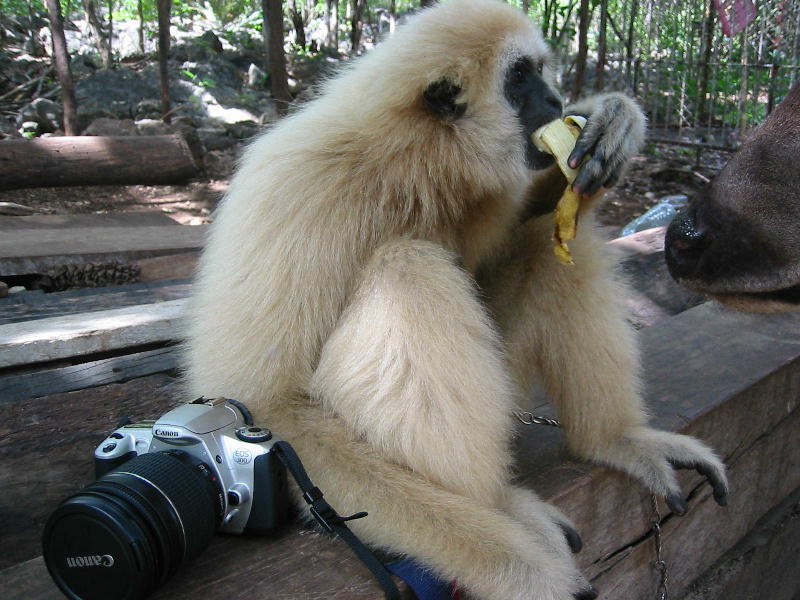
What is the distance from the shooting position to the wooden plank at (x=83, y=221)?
196 inches

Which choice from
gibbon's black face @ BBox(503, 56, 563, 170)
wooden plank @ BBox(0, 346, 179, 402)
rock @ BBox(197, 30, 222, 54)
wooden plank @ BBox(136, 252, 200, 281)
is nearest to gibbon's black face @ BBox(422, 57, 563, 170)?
gibbon's black face @ BBox(503, 56, 563, 170)

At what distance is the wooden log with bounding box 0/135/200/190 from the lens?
682cm

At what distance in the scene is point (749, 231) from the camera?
7.66 ft

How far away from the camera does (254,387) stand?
1.81 metres

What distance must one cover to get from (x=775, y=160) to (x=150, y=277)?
328cm

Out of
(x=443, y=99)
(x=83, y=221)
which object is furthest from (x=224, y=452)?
(x=83, y=221)

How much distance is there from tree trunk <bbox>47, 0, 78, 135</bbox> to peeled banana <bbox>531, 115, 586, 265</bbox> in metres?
6.62

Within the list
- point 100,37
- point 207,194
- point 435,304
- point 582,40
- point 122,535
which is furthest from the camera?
Answer: point 100,37

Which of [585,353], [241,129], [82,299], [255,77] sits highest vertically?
[255,77]

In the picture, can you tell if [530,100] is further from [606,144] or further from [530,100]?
[606,144]

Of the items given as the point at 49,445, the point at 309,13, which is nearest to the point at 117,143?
the point at 49,445

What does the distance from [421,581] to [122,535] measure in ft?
2.13

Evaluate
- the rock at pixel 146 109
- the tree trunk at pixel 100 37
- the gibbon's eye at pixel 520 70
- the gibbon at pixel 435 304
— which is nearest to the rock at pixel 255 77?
the tree trunk at pixel 100 37

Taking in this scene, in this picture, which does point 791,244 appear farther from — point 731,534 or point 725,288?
point 731,534
